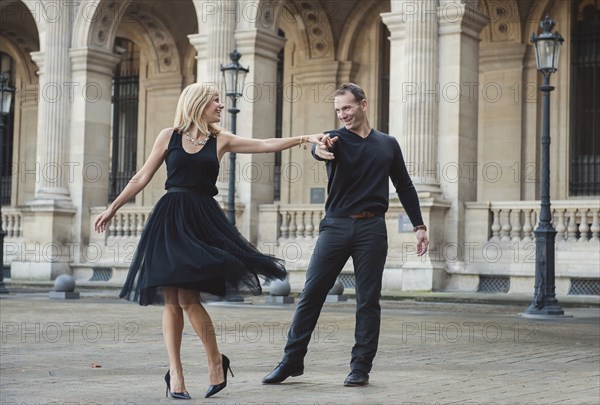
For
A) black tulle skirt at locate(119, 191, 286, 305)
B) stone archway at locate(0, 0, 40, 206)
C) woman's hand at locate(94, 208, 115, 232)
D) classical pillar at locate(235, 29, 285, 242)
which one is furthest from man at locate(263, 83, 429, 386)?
stone archway at locate(0, 0, 40, 206)

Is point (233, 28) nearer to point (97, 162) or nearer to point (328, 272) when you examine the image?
point (97, 162)

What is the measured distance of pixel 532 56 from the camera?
25.0 metres

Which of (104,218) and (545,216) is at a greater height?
(545,216)

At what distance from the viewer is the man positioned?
7113 millimetres

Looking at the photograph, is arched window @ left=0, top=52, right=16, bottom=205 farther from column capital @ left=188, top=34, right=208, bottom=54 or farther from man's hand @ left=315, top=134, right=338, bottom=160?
man's hand @ left=315, top=134, right=338, bottom=160

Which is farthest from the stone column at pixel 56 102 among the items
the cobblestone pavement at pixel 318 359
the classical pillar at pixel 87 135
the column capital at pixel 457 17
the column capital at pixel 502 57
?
the cobblestone pavement at pixel 318 359

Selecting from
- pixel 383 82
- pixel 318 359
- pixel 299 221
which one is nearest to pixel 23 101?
pixel 383 82

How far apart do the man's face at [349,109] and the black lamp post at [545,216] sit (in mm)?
8636

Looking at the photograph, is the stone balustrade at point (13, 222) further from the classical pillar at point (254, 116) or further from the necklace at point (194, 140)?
the necklace at point (194, 140)

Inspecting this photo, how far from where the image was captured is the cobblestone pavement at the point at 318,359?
6770mm

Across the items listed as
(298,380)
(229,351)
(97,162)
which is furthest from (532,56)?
(298,380)

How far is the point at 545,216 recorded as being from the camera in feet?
51.1

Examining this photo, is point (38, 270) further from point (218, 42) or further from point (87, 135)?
point (218, 42)

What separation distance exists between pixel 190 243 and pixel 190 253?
6 cm
